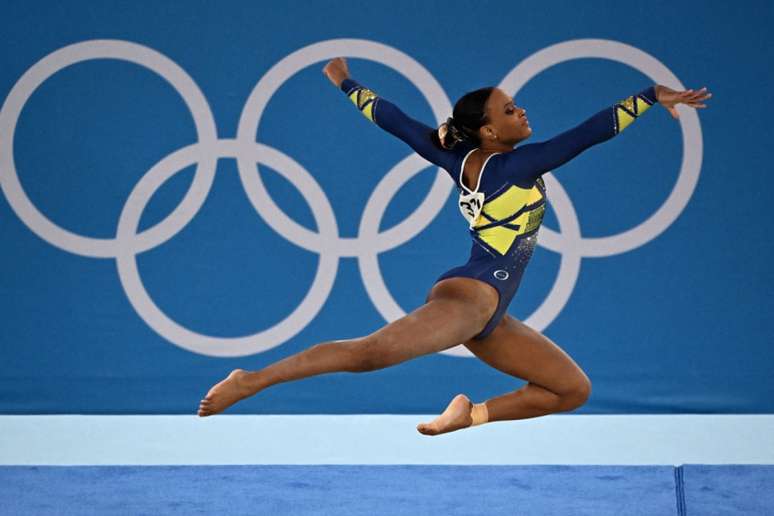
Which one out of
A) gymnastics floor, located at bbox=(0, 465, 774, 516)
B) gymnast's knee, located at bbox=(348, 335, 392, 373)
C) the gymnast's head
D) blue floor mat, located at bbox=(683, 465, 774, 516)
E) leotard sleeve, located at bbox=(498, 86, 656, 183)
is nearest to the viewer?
gymnast's knee, located at bbox=(348, 335, 392, 373)

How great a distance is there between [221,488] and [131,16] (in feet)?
12.5

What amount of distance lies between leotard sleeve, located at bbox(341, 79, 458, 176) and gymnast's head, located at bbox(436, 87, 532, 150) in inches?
2.4

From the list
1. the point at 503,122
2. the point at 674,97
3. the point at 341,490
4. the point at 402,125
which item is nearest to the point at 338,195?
the point at 341,490

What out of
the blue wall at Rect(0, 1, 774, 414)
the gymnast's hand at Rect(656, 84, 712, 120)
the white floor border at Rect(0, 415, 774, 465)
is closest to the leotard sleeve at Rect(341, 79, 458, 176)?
the gymnast's hand at Rect(656, 84, 712, 120)

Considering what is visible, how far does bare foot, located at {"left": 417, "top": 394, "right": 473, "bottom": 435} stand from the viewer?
562 cm

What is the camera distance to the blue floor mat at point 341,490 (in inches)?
252

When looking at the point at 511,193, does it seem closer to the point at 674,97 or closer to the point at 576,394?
the point at 674,97

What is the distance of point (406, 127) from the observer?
5938 mm

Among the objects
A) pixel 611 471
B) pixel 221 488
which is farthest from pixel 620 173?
pixel 221 488

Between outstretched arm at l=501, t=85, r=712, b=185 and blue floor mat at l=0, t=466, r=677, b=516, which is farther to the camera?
blue floor mat at l=0, t=466, r=677, b=516

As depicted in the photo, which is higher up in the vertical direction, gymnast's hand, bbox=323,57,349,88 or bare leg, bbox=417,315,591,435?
gymnast's hand, bbox=323,57,349,88

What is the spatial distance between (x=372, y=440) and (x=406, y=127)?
3.08 meters

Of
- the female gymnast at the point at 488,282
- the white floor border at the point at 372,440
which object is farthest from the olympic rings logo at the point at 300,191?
the female gymnast at the point at 488,282

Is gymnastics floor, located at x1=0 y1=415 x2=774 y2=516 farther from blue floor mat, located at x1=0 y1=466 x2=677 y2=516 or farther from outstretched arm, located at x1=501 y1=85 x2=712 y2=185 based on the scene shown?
outstretched arm, located at x1=501 y1=85 x2=712 y2=185
